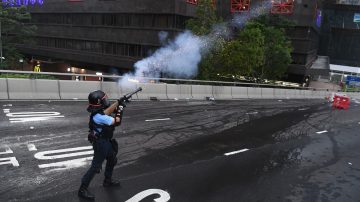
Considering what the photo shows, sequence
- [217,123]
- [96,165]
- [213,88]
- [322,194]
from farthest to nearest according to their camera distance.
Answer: [213,88] → [217,123] → [322,194] → [96,165]

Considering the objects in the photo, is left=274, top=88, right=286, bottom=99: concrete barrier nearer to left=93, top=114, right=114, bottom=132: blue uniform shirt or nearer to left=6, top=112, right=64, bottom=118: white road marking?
left=6, top=112, right=64, bottom=118: white road marking

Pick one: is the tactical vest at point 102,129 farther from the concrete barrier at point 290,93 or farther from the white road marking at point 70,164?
the concrete barrier at point 290,93

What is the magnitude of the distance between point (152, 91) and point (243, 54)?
51.8 ft

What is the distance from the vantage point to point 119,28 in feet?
155

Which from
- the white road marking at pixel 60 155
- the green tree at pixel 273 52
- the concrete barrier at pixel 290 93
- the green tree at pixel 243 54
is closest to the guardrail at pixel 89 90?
the green tree at pixel 243 54

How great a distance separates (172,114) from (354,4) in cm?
7528

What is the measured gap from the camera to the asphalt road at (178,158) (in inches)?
270

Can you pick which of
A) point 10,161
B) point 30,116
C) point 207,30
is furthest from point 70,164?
point 207,30

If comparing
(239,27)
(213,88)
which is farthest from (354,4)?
(213,88)

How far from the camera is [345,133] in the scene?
578 inches

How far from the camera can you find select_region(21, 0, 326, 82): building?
142 feet

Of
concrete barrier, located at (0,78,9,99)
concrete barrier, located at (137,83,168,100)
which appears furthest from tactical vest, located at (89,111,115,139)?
concrete barrier, located at (137,83,168,100)

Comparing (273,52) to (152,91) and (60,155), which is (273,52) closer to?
(152,91)

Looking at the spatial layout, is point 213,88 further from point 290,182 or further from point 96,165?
point 96,165
